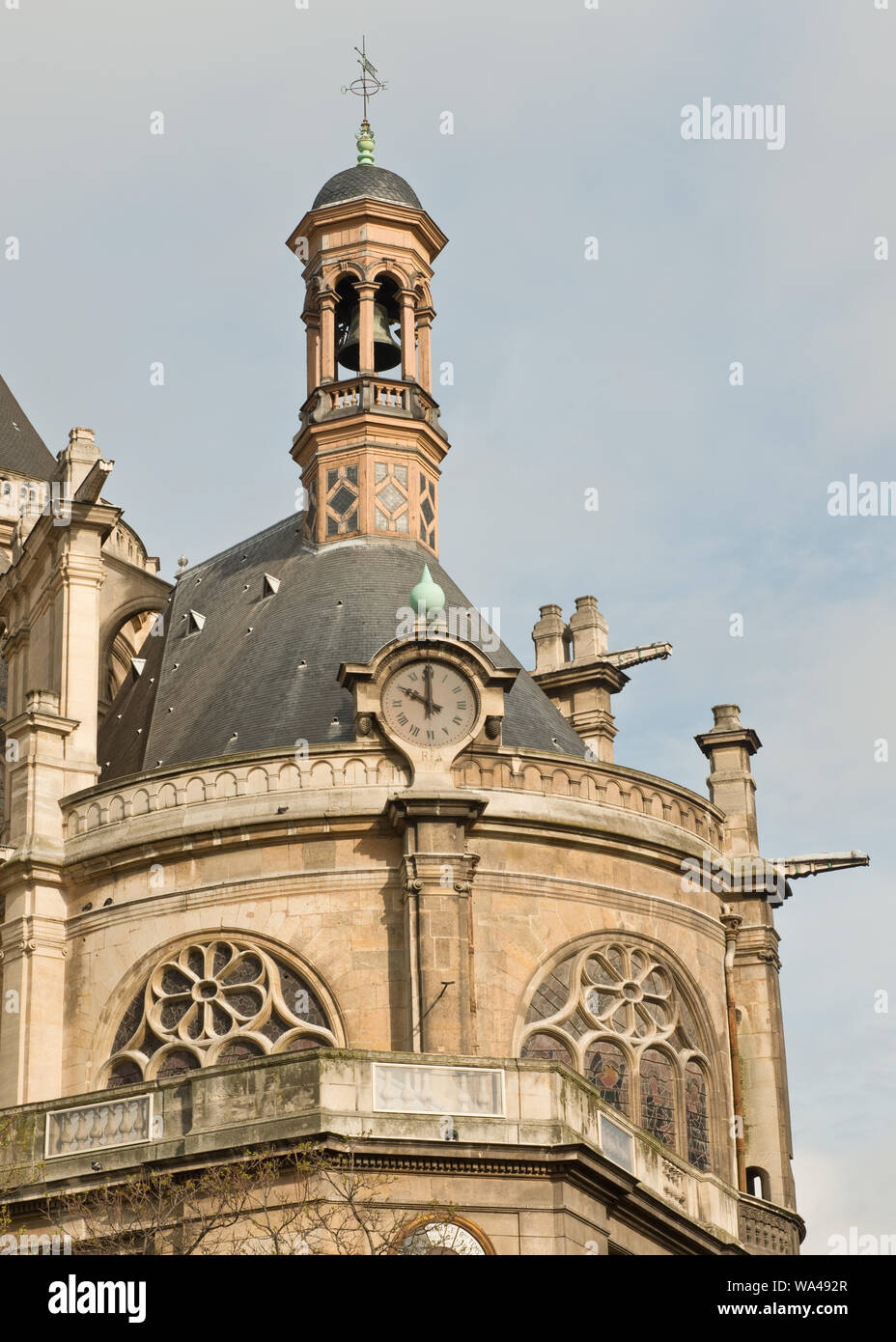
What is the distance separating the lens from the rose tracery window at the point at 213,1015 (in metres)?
33.8

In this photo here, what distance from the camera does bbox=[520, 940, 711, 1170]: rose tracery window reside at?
3447 centimetres

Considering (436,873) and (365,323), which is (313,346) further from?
(436,873)

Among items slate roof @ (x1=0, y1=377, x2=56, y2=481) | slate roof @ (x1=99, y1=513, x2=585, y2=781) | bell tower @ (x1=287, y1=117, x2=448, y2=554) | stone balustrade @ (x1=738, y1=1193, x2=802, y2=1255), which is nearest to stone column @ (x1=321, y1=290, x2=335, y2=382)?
bell tower @ (x1=287, y1=117, x2=448, y2=554)

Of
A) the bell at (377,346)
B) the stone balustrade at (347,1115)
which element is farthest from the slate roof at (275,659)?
the stone balustrade at (347,1115)

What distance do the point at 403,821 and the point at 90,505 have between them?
886 cm

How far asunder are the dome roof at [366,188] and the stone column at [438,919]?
15.4 metres

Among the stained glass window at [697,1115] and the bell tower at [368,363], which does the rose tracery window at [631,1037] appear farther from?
the bell tower at [368,363]

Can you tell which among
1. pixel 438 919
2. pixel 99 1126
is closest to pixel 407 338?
pixel 438 919

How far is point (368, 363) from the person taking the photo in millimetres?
43750

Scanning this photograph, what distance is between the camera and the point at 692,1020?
36.5 meters

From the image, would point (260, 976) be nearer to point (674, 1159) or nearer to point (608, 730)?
point (674, 1159)

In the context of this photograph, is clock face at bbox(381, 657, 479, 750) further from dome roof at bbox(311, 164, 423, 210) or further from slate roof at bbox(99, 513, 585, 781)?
dome roof at bbox(311, 164, 423, 210)

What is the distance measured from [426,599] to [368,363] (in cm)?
917
